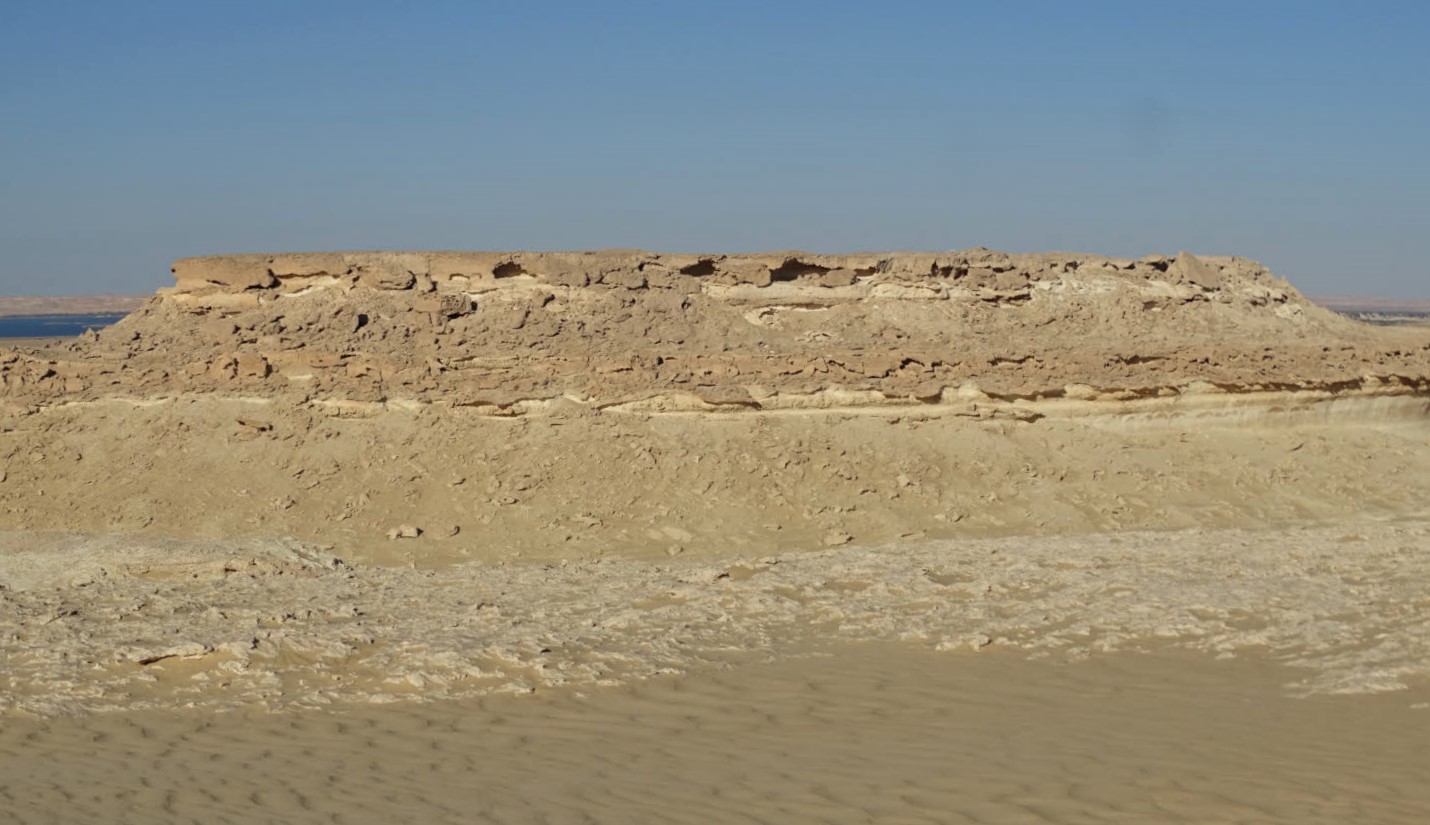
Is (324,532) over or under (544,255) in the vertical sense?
under

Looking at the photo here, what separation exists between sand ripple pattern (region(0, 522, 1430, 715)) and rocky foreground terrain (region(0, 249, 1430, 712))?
0.05 m

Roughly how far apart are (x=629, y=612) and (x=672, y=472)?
390cm

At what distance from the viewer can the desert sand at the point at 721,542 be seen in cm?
680

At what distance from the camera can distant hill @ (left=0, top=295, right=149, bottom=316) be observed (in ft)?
433

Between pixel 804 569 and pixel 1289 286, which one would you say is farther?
pixel 1289 286

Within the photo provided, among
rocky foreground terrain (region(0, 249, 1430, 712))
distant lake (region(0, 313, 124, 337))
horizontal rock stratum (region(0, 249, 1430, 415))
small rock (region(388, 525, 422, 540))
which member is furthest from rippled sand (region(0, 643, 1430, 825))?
distant lake (region(0, 313, 124, 337))

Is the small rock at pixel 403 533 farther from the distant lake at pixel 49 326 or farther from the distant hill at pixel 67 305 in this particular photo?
the distant hill at pixel 67 305

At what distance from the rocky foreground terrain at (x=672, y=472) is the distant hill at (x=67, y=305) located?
377 ft

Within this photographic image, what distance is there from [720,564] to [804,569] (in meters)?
0.80

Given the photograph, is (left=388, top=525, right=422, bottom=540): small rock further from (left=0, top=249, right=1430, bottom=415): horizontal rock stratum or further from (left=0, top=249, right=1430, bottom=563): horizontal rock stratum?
(left=0, top=249, right=1430, bottom=415): horizontal rock stratum

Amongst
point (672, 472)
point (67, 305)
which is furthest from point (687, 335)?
point (67, 305)

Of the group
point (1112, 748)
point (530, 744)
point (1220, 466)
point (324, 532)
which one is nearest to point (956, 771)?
point (1112, 748)

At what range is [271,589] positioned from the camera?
443 inches

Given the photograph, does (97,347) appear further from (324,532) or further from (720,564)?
(720,564)
